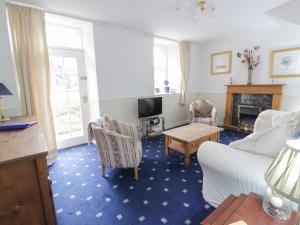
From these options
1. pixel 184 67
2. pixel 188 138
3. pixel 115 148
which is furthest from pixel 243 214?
pixel 184 67

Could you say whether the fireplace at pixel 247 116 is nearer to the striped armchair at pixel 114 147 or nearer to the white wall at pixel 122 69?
the white wall at pixel 122 69

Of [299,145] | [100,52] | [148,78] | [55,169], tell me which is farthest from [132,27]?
[299,145]

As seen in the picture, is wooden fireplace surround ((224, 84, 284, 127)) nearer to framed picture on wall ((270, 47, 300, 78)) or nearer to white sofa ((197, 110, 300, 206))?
framed picture on wall ((270, 47, 300, 78))

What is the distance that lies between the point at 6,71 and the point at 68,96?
1.25m

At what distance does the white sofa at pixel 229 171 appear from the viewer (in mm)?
1321

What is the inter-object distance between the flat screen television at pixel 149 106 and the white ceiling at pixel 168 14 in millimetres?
1587

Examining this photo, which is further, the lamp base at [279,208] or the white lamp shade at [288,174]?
the lamp base at [279,208]

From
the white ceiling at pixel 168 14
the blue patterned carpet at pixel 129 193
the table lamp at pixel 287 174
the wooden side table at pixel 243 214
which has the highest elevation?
Result: the white ceiling at pixel 168 14

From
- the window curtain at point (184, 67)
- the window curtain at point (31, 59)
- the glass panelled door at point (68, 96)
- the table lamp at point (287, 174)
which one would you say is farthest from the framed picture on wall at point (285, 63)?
the window curtain at point (31, 59)

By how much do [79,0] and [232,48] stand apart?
388 cm

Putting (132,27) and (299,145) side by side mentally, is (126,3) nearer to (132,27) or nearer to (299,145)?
(132,27)

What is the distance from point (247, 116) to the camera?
14.6 feet

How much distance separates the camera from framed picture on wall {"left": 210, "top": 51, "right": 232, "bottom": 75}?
185 inches

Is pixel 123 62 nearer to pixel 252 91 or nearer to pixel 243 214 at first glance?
pixel 252 91
